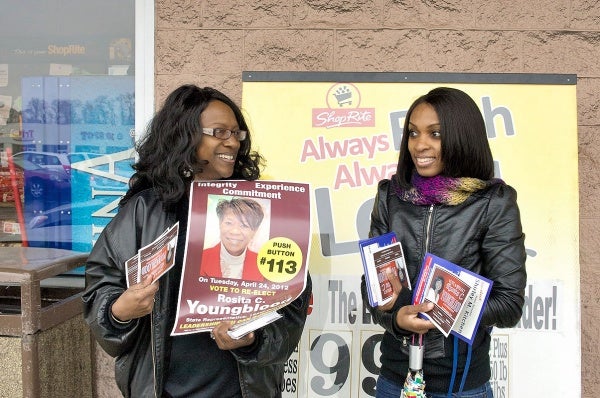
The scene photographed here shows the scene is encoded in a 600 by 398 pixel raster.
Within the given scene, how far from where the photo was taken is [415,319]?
1866mm

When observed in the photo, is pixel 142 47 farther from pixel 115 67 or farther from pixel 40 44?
pixel 40 44

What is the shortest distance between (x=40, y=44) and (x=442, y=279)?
3093mm

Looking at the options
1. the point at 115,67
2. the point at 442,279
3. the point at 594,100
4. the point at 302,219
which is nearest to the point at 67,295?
the point at 115,67

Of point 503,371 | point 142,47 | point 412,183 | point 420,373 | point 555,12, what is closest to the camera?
point 420,373

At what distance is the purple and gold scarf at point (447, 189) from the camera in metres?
1.97

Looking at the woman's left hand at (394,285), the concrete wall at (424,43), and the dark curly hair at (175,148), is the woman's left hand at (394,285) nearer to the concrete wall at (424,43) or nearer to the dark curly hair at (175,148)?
the dark curly hair at (175,148)

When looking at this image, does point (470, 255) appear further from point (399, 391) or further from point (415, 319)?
point (399, 391)

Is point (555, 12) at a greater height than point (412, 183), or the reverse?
point (555, 12)

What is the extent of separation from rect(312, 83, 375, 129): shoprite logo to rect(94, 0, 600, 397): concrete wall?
37cm

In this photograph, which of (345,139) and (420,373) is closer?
(420,373)

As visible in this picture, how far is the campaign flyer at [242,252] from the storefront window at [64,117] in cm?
213

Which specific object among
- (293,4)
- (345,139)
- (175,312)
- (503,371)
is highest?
(293,4)

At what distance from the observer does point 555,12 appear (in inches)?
132

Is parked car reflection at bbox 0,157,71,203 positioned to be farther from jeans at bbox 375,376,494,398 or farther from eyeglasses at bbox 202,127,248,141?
jeans at bbox 375,376,494,398
